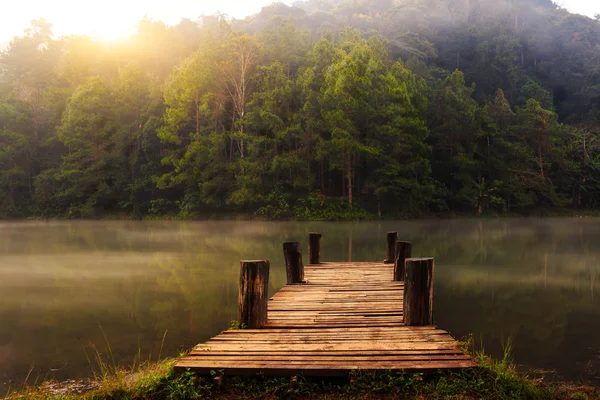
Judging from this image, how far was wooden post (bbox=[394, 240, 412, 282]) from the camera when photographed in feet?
28.8

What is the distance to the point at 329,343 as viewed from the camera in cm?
482

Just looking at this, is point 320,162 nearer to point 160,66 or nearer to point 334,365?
point 160,66

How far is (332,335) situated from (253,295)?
1055 mm

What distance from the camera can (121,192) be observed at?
129 feet

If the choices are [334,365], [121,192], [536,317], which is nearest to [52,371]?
[334,365]

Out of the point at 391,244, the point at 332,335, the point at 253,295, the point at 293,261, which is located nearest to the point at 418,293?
the point at 332,335

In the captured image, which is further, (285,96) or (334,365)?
(285,96)

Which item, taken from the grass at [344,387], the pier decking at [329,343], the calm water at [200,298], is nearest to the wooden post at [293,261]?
the calm water at [200,298]

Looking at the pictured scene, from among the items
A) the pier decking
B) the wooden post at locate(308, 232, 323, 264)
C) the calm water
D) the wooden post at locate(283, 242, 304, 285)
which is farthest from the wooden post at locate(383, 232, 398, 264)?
the pier decking

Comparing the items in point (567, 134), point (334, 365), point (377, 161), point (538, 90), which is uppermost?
point (538, 90)

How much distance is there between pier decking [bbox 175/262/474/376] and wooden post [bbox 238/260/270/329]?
149mm

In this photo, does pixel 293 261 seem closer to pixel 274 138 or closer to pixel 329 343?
pixel 329 343

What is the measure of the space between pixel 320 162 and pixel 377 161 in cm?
434

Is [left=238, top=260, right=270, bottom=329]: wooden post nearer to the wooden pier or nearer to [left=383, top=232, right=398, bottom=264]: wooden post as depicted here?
the wooden pier
